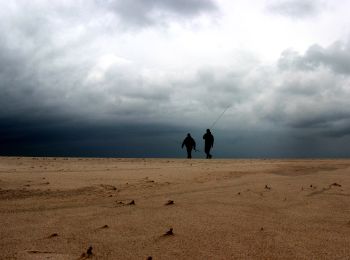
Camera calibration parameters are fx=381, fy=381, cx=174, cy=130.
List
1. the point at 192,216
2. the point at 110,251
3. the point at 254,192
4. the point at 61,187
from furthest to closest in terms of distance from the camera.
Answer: the point at 61,187 < the point at 254,192 < the point at 192,216 < the point at 110,251

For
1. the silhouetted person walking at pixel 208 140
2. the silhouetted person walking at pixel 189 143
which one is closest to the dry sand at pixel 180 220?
the silhouetted person walking at pixel 208 140

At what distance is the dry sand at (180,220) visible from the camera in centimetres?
317

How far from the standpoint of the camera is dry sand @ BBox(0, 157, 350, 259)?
3174mm

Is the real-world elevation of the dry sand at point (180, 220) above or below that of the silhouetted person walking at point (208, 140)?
below

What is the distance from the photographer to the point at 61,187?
22.4ft

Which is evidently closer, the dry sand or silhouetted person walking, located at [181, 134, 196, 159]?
the dry sand

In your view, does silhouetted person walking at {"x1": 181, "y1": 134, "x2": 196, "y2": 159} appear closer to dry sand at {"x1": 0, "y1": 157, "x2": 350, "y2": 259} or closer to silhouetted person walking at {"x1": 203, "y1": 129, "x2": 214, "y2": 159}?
silhouetted person walking at {"x1": 203, "y1": 129, "x2": 214, "y2": 159}

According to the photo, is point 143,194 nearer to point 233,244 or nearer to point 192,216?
point 192,216

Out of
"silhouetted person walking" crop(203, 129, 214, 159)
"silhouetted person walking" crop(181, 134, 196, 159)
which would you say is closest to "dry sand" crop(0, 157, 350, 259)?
"silhouetted person walking" crop(203, 129, 214, 159)

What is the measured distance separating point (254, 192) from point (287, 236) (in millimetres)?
2373

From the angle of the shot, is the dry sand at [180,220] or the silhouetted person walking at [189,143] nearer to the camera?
the dry sand at [180,220]

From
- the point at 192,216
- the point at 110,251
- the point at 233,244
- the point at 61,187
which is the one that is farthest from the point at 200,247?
the point at 61,187

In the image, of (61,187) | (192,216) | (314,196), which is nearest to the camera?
(192,216)

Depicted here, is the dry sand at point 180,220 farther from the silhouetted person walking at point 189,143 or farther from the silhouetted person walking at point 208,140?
the silhouetted person walking at point 189,143
